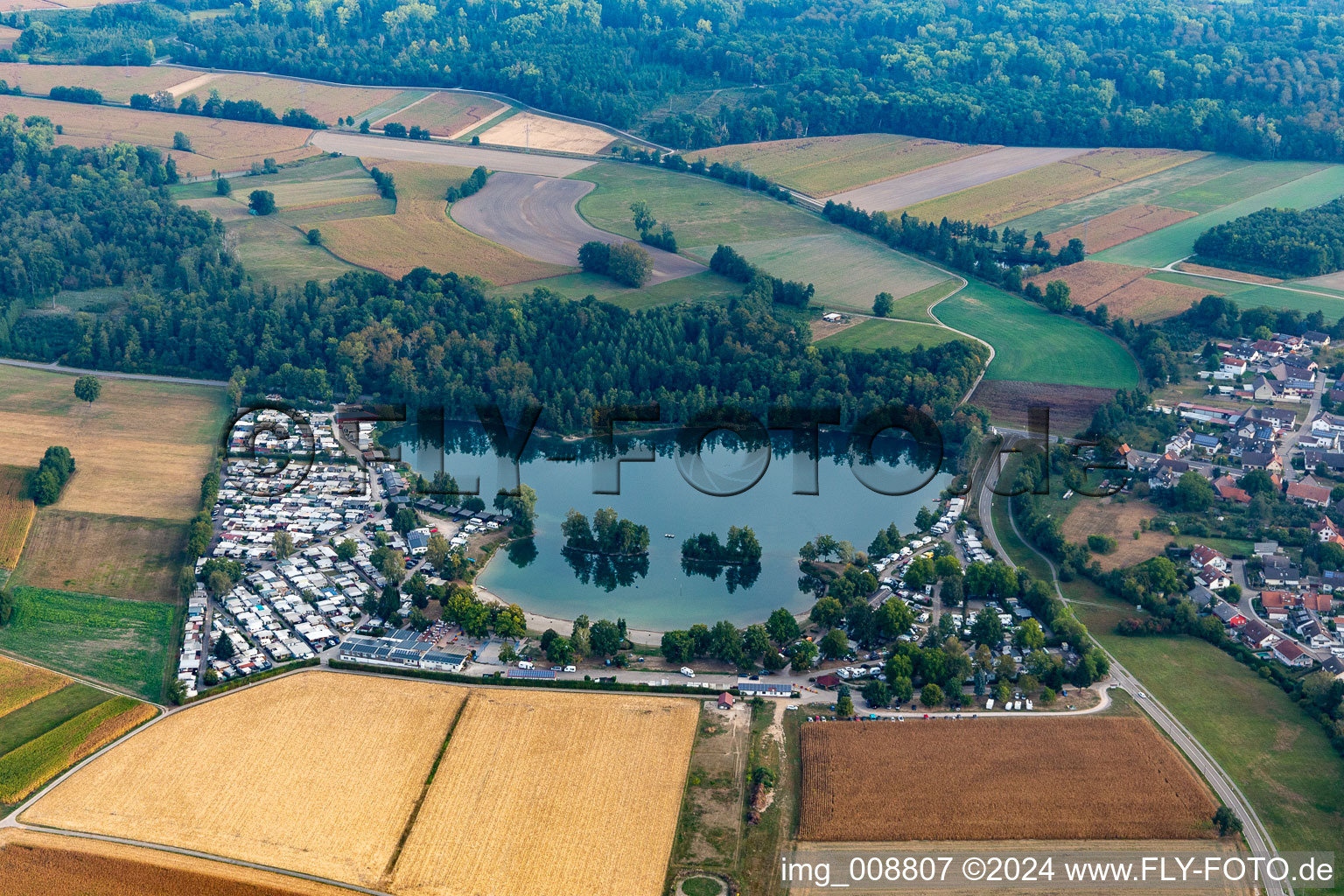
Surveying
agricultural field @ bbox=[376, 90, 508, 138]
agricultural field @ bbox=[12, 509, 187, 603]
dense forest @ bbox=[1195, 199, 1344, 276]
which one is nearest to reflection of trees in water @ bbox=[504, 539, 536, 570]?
agricultural field @ bbox=[12, 509, 187, 603]

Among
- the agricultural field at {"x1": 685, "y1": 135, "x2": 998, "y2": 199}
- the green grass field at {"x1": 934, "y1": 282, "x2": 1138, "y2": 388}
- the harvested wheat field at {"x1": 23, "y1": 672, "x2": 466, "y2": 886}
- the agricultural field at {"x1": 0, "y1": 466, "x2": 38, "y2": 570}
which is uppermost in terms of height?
the agricultural field at {"x1": 685, "y1": 135, "x2": 998, "y2": 199}

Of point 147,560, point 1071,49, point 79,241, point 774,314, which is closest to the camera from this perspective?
point 147,560

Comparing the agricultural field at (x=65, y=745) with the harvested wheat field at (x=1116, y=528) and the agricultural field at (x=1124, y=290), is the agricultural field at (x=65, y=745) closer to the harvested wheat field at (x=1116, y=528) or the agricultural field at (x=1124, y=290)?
the harvested wheat field at (x=1116, y=528)

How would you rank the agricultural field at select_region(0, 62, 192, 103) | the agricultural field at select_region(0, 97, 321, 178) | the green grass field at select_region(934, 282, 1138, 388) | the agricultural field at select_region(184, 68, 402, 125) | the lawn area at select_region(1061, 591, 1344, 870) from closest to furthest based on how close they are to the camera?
1. the lawn area at select_region(1061, 591, 1344, 870)
2. the green grass field at select_region(934, 282, 1138, 388)
3. the agricultural field at select_region(0, 97, 321, 178)
4. the agricultural field at select_region(0, 62, 192, 103)
5. the agricultural field at select_region(184, 68, 402, 125)

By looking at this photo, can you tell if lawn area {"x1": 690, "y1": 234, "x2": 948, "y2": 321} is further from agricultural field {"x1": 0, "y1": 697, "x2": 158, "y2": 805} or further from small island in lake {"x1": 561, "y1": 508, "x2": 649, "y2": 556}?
agricultural field {"x1": 0, "y1": 697, "x2": 158, "y2": 805}

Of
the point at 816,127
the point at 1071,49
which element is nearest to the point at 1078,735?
the point at 816,127

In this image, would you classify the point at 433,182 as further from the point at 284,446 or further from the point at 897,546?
the point at 897,546
